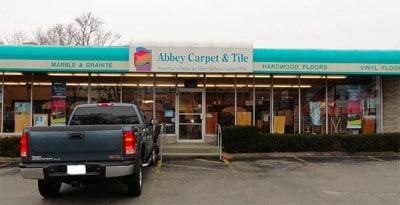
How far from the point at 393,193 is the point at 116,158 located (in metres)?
5.92

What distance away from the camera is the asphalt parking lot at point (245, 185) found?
8.90 m

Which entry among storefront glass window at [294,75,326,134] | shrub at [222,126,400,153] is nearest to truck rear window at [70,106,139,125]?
shrub at [222,126,400,153]

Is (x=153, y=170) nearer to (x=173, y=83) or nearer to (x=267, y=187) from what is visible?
(x=267, y=187)

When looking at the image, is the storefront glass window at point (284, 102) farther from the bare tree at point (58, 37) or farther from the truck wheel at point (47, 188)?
the bare tree at point (58, 37)

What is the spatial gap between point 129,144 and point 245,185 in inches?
137

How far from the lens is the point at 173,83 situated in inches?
727

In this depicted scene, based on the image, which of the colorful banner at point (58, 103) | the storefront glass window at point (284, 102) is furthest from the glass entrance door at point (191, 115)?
the colorful banner at point (58, 103)

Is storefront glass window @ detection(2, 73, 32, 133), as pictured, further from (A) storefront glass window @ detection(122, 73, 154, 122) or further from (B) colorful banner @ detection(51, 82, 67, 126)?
(A) storefront glass window @ detection(122, 73, 154, 122)

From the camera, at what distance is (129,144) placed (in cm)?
816

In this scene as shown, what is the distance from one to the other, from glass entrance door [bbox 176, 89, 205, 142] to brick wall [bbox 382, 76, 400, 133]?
7.62 metres

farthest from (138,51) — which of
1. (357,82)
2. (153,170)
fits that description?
(357,82)

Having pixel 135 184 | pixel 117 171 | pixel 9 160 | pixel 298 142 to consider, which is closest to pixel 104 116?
pixel 135 184

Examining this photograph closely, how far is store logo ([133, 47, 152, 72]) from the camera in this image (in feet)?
52.9

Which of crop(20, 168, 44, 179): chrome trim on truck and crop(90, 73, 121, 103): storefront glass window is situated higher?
crop(90, 73, 121, 103): storefront glass window
